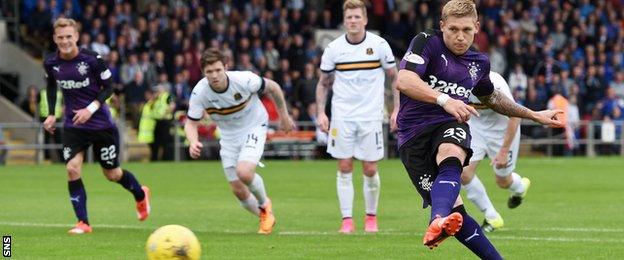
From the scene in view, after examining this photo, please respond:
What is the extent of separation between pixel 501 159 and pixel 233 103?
117 inches

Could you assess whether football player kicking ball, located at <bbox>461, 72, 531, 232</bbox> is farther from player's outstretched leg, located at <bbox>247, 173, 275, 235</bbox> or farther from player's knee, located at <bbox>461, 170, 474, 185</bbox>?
player's outstretched leg, located at <bbox>247, 173, 275, 235</bbox>

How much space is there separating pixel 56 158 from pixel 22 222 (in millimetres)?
17004

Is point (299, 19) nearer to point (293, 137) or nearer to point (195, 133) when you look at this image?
point (293, 137)

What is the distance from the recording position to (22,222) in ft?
54.4

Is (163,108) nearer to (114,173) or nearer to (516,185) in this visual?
(114,173)

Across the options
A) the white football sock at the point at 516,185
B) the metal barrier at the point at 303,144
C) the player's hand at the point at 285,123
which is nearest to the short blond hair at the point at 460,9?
the player's hand at the point at 285,123

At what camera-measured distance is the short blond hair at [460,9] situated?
32.7 feet

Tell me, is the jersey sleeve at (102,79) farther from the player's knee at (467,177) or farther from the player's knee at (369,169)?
the player's knee at (467,177)

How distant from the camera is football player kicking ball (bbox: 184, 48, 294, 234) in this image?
48.5ft

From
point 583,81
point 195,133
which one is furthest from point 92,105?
point 583,81

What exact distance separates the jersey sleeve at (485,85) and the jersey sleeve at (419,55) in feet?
1.78

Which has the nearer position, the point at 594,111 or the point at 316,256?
the point at 316,256

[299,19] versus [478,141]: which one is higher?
[478,141]

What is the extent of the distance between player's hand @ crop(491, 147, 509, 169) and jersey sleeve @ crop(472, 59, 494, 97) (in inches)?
165
